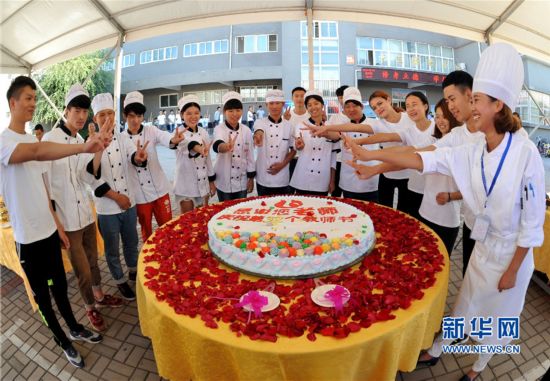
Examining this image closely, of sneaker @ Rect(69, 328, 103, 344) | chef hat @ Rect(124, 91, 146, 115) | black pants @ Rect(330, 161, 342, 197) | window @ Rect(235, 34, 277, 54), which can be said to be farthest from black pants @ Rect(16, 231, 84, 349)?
window @ Rect(235, 34, 277, 54)

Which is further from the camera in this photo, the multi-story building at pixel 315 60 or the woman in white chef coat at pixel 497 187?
the multi-story building at pixel 315 60

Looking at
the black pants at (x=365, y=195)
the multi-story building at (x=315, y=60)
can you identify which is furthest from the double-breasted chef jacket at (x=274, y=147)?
the multi-story building at (x=315, y=60)

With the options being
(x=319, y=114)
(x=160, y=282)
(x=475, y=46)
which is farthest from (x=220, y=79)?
(x=160, y=282)

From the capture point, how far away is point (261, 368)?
128 centimetres

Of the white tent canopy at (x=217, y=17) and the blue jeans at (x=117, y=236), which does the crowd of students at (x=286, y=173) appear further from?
the white tent canopy at (x=217, y=17)

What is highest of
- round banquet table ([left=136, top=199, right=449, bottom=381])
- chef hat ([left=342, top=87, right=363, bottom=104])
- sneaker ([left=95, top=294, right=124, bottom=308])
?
chef hat ([left=342, top=87, right=363, bottom=104])

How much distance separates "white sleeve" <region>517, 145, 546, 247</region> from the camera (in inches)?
64.4

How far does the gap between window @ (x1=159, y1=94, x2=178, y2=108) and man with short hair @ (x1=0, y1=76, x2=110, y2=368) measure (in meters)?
24.4

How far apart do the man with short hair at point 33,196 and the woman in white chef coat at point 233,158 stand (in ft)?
5.40

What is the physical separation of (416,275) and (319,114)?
248 centimetres

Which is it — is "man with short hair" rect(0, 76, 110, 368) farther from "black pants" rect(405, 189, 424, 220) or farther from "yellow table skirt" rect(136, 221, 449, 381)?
"black pants" rect(405, 189, 424, 220)

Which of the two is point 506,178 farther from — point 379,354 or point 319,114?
point 319,114

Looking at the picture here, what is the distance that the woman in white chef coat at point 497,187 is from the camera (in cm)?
165

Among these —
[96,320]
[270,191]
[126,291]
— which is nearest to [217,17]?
[270,191]
